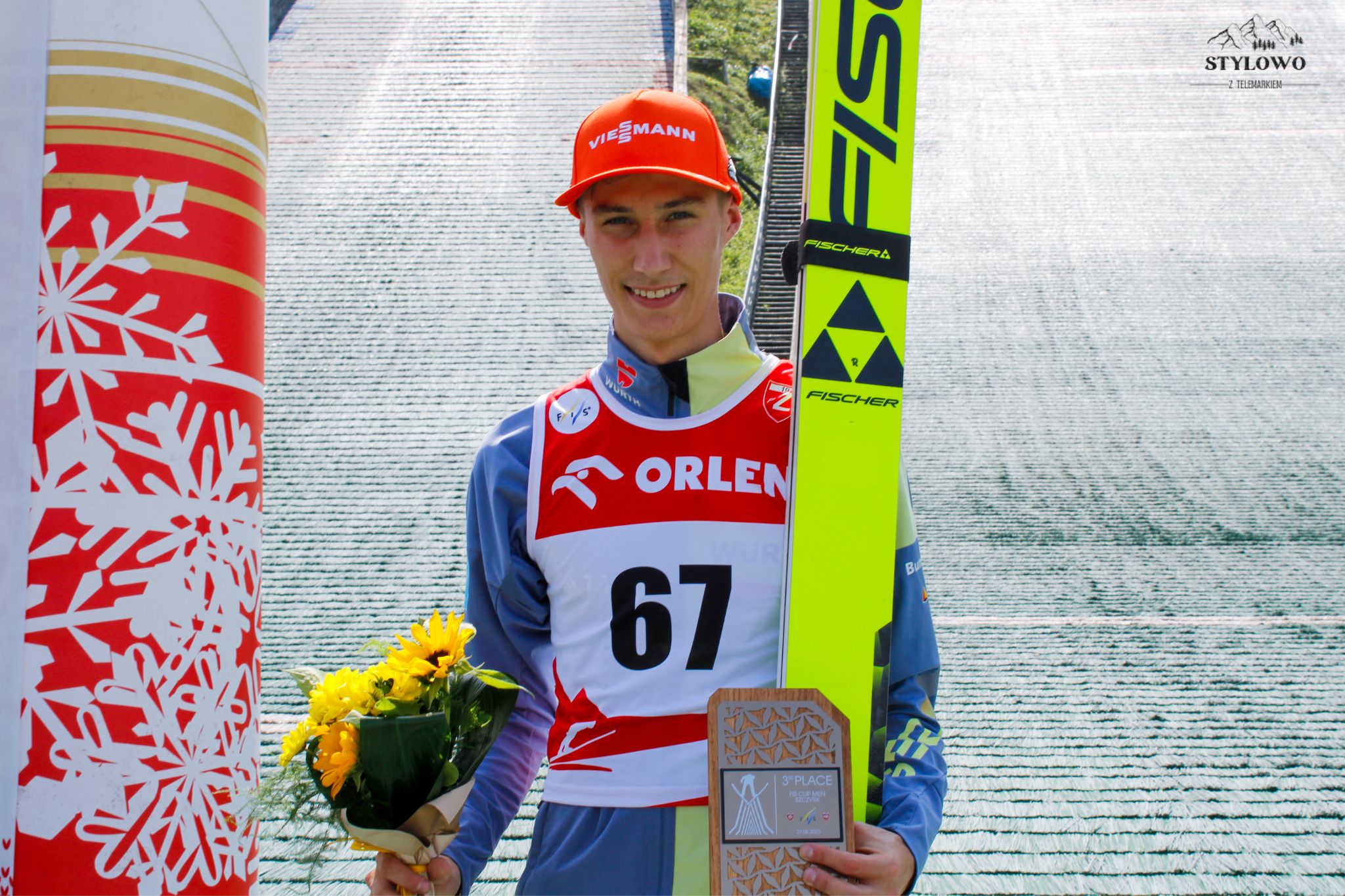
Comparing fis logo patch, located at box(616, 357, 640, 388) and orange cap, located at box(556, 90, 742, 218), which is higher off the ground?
orange cap, located at box(556, 90, 742, 218)

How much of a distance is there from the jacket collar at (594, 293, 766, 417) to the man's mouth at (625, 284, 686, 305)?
3.2 inches

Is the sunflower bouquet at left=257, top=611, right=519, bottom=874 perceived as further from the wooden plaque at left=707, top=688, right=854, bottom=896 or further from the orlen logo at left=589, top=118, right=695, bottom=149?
the orlen logo at left=589, top=118, right=695, bottom=149

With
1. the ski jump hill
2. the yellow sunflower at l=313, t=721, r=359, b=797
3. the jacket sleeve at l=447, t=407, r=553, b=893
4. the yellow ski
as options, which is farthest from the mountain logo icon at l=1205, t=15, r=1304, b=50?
the yellow sunflower at l=313, t=721, r=359, b=797

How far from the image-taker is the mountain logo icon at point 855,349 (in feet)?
4.94

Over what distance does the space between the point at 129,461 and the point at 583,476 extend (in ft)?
1.89

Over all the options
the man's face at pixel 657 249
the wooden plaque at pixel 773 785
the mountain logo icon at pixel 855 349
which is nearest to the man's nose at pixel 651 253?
the man's face at pixel 657 249

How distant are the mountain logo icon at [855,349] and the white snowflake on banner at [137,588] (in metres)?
0.81

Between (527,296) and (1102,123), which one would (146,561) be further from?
(1102,123)

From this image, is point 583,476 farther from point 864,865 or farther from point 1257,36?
point 1257,36

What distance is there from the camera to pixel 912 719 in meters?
1.45

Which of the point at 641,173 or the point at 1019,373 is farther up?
the point at 1019,373

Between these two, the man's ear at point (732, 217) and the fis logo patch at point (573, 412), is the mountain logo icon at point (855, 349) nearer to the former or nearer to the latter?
the man's ear at point (732, 217)

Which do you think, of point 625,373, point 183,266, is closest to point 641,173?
point 625,373

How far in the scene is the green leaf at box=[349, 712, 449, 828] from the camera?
133 cm
